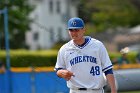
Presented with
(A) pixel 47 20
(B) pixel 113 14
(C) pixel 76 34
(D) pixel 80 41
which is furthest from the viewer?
(B) pixel 113 14

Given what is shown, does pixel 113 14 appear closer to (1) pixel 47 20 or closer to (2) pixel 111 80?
(1) pixel 47 20

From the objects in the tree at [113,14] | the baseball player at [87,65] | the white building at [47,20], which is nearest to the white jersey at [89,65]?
the baseball player at [87,65]

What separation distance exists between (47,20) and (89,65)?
168ft

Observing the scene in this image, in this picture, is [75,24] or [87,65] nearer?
[75,24]

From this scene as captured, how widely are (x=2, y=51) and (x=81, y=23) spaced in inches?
870

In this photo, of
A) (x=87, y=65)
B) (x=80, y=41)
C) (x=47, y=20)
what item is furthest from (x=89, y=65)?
(x=47, y=20)

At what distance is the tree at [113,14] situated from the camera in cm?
6066

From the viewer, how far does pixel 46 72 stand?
17.2 metres

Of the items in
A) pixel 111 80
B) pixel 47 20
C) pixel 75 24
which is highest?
pixel 47 20

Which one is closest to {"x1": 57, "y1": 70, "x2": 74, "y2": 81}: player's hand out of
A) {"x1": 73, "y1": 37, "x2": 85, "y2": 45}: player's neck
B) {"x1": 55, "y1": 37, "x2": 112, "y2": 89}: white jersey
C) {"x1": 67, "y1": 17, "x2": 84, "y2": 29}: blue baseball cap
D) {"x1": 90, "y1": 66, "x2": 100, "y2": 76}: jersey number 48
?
{"x1": 55, "y1": 37, "x2": 112, "y2": 89}: white jersey

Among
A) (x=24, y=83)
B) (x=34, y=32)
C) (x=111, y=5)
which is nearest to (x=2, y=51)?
(x=24, y=83)

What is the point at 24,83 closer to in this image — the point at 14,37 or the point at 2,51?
the point at 2,51

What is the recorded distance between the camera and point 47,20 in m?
57.9

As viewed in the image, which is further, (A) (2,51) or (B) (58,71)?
(A) (2,51)
